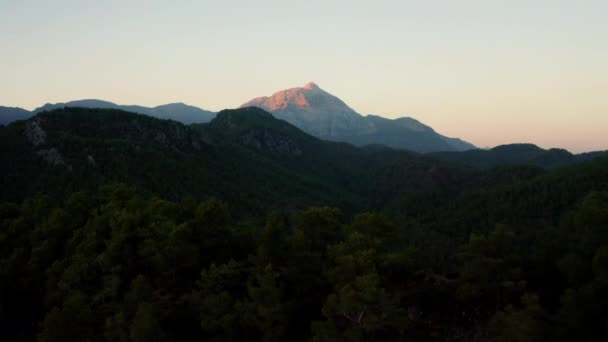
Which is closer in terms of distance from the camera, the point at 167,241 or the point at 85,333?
the point at 85,333

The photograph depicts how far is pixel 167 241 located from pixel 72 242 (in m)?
13.2

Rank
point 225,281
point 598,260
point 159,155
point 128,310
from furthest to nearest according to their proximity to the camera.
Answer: point 159,155 < point 225,281 < point 128,310 < point 598,260

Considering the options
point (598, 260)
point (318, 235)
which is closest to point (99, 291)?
point (318, 235)

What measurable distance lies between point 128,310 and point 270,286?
13.3m

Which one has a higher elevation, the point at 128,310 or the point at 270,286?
the point at 270,286

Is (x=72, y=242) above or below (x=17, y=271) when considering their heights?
above

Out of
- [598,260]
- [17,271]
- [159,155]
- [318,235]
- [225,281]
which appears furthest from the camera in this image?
[159,155]

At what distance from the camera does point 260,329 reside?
118 feet

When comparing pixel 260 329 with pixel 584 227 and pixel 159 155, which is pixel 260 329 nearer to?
pixel 584 227

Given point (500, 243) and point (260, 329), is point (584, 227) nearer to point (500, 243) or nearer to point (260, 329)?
point (500, 243)

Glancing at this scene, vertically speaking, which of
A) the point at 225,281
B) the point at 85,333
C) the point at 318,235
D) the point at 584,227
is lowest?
the point at 85,333

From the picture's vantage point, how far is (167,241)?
146ft

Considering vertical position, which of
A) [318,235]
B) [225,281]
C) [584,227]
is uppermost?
[584,227]

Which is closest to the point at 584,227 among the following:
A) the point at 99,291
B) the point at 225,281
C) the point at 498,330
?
the point at 498,330
